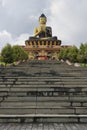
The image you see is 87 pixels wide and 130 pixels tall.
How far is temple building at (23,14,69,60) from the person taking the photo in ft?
346

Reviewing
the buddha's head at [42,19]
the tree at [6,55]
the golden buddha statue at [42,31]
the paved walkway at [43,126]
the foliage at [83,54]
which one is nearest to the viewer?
the paved walkway at [43,126]

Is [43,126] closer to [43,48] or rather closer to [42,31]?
[43,48]

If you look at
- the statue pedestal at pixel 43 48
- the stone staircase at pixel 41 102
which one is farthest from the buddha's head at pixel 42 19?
the stone staircase at pixel 41 102

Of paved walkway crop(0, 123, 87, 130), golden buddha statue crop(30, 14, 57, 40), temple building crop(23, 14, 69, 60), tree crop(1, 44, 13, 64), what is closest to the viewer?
paved walkway crop(0, 123, 87, 130)

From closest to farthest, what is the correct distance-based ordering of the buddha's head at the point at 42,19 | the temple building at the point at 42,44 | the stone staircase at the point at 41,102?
the stone staircase at the point at 41,102
the temple building at the point at 42,44
the buddha's head at the point at 42,19

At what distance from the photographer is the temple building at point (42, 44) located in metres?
105

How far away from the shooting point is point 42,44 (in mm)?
108625

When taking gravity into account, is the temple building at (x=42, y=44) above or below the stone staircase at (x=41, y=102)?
above

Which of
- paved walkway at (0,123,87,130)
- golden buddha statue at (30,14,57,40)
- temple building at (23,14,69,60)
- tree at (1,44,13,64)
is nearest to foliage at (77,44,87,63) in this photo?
tree at (1,44,13,64)

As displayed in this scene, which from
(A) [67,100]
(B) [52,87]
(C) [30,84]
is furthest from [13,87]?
(A) [67,100]

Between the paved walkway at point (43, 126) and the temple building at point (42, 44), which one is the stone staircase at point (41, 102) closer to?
the paved walkway at point (43, 126)

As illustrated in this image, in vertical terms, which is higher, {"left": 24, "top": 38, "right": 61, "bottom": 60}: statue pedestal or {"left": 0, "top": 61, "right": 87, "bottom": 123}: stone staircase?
{"left": 24, "top": 38, "right": 61, "bottom": 60}: statue pedestal

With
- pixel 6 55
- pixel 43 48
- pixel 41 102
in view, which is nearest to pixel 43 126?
pixel 41 102

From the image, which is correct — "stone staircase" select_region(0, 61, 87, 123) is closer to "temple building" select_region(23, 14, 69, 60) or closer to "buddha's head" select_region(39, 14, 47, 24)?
"temple building" select_region(23, 14, 69, 60)
